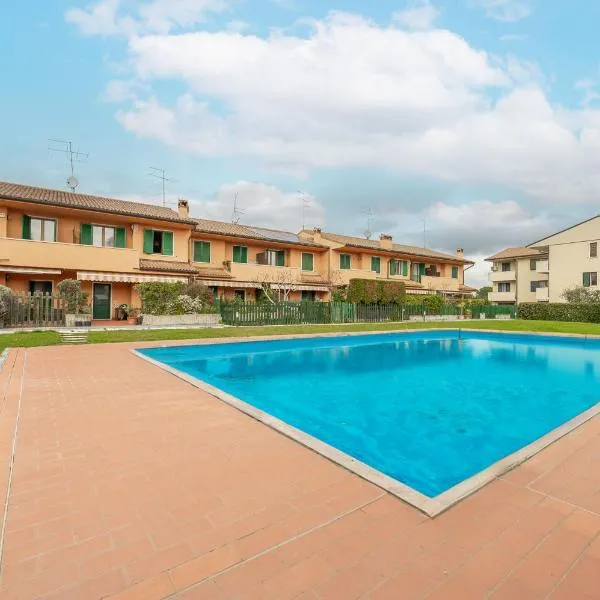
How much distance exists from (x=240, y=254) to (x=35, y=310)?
1624cm

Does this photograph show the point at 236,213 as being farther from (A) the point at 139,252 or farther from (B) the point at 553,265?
(B) the point at 553,265

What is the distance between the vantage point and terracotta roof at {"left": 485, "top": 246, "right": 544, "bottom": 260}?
50.6 m

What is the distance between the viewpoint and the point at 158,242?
27.1 meters

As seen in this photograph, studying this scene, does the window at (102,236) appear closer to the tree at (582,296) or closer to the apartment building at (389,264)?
the apartment building at (389,264)

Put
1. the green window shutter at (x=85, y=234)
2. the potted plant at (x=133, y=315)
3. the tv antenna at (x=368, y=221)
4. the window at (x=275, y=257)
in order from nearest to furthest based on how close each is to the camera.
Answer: the potted plant at (x=133, y=315)
the green window shutter at (x=85, y=234)
the window at (x=275, y=257)
the tv antenna at (x=368, y=221)

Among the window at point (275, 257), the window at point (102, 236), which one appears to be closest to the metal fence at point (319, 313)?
the window at point (275, 257)

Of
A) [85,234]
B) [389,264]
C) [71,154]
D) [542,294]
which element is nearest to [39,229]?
[85,234]

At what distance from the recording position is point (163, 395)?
24.0 ft

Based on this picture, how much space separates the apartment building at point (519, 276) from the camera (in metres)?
48.7

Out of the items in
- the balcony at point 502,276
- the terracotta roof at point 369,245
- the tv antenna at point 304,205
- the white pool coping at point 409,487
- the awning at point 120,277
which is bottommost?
the white pool coping at point 409,487

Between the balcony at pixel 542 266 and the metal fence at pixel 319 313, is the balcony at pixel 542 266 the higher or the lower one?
the higher one

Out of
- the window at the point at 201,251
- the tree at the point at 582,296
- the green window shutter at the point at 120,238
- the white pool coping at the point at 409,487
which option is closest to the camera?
the white pool coping at the point at 409,487

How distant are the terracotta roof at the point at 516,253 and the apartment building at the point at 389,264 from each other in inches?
353

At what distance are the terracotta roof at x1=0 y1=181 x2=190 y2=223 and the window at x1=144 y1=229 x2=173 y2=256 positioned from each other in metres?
1.32
